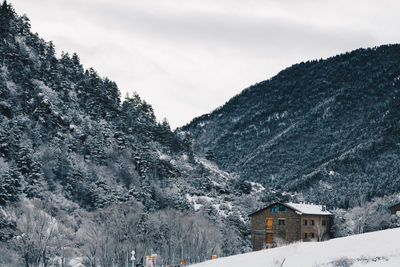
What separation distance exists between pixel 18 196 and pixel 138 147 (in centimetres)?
4950

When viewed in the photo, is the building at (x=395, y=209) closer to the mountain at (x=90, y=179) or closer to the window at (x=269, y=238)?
the window at (x=269, y=238)

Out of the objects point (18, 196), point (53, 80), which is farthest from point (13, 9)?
point (18, 196)

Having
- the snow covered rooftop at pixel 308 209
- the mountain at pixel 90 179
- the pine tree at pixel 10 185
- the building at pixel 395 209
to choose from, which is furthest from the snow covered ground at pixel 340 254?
the building at pixel 395 209

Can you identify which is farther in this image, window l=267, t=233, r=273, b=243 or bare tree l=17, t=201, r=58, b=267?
window l=267, t=233, r=273, b=243

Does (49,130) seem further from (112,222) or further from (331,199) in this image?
(331,199)

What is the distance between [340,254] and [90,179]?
6452cm

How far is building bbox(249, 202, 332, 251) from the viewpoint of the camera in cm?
8875

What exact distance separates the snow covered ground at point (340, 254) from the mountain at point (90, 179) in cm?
2554

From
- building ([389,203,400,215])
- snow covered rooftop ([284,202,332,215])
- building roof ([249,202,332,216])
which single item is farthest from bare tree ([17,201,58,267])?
building ([389,203,400,215])

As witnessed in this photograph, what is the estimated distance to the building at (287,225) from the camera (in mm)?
88750

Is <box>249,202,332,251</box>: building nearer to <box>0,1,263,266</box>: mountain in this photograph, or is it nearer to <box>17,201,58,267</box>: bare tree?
<box>0,1,263,266</box>: mountain

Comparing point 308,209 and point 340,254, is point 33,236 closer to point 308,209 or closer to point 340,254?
point 340,254

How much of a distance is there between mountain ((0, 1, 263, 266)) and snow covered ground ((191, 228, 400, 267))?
25.5 m


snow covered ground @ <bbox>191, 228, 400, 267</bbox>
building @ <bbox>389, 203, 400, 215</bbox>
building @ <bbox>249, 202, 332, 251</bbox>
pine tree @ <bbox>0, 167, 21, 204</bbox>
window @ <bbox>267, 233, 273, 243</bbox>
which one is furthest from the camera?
building @ <bbox>389, 203, 400, 215</bbox>
